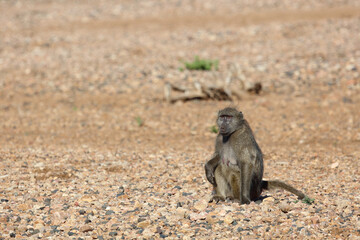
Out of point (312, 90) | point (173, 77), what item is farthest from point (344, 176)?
point (173, 77)

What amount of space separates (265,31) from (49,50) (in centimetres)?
746

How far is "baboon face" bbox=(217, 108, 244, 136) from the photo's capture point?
6469 mm

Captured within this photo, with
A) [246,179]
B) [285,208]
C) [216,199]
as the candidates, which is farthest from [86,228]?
[285,208]

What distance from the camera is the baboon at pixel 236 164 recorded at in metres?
6.40

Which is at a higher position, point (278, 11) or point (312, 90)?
point (278, 11)

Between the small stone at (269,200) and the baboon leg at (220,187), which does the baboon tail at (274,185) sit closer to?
the small stone at (269,200)

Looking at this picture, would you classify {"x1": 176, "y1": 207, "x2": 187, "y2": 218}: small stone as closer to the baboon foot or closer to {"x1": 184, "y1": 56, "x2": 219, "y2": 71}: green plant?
the baboon foot

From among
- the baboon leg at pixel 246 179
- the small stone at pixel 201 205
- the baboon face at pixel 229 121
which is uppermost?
the baboon face at pixel 229 121

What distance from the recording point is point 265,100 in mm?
12820

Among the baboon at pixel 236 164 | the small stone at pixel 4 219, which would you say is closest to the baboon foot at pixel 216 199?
the baboon at pixel 236 164

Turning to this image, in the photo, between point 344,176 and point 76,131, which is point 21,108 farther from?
point 344,176

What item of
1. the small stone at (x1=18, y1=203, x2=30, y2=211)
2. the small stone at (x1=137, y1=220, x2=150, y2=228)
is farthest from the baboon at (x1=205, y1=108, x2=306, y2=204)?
the small stone at (x1=18, y1=203, x2=30, y2=211)

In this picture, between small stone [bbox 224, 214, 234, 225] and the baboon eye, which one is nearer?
small stone [bbox 224, 214, 234, 225]

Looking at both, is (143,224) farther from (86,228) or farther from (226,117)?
(226,117)
